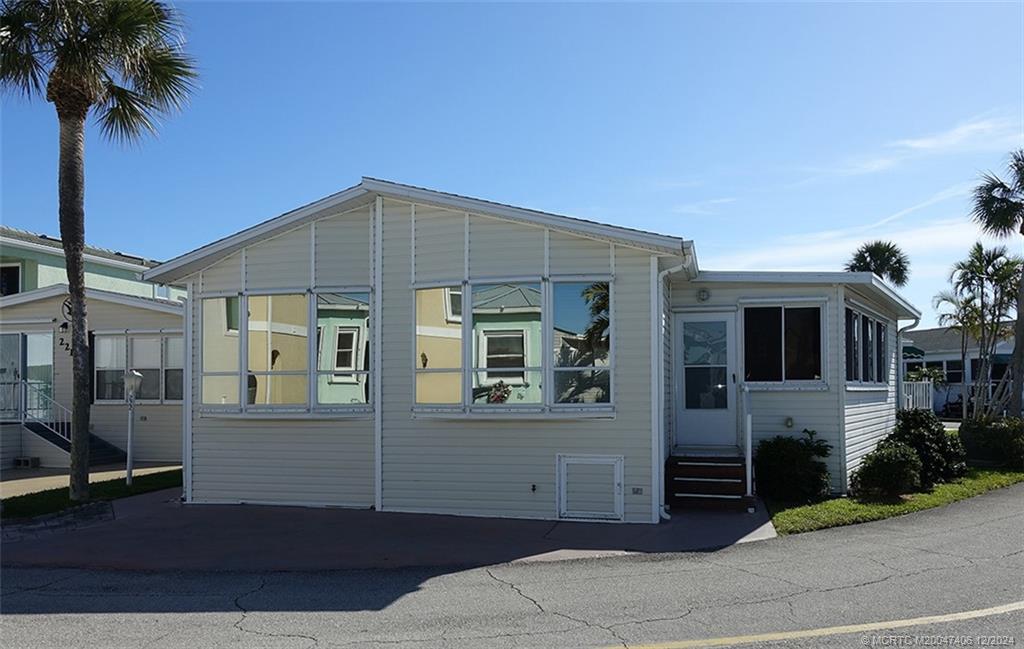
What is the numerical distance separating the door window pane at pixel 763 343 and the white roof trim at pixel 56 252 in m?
16.7

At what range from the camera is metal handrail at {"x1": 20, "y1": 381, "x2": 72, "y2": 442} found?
19075 millimetres

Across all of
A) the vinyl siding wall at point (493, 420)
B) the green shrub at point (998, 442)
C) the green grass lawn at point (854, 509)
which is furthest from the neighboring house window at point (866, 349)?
the vinyl siding wall at point (493, 420)

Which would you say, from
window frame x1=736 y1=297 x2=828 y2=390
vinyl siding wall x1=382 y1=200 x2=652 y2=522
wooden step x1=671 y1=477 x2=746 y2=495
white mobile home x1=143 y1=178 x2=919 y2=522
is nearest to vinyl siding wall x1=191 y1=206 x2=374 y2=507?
white mobile home x1=143 y1=178 x2=919 y2=522

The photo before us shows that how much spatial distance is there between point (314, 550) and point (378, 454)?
248cm

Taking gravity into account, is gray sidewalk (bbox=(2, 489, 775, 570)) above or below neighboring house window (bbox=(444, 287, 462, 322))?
below

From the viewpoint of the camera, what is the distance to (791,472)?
1172 cm

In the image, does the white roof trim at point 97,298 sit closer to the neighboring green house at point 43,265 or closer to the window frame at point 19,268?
the neighboring green house at point 43,265

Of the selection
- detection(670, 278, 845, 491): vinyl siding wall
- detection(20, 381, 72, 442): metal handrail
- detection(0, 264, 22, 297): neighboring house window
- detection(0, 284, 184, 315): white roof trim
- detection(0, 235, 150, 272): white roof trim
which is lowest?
detection(20, 381, 72, 442): metal handrail

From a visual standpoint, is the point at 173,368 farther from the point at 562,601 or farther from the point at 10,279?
the point at 562,601

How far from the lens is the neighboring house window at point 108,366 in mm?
19797

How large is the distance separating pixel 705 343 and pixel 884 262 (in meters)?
20.5

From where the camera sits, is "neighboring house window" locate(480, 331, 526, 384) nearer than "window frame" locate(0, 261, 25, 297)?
Yes

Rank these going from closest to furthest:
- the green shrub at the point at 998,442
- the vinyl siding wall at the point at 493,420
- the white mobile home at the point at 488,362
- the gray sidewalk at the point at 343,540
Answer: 1. the gray sidewalk at the point at 343,540
2. the vinyl siding wall at the point at 493,420
3. the white mobile home at the point at 488,362
4. the green shrub at the point at 998,442

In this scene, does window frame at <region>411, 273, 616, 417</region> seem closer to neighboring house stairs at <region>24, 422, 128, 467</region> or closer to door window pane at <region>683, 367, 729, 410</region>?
door window pane at <region>683, 367, 729, 410</region>
